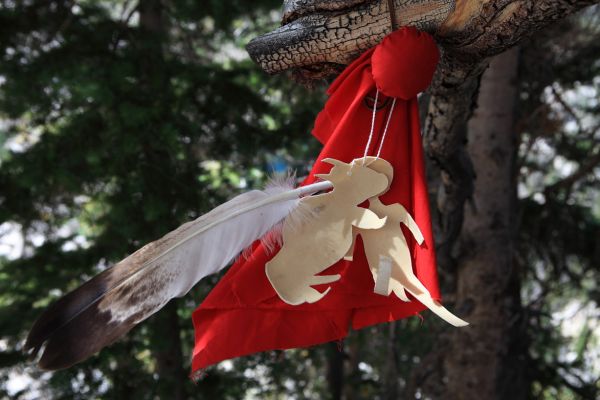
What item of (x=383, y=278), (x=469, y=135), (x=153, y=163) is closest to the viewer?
(x=383, y=278)

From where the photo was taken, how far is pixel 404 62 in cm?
206

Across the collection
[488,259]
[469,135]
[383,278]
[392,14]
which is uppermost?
[392,14]

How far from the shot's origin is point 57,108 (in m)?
5.21

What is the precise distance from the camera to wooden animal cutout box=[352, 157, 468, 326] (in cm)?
201

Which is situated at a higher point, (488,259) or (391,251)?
(391,251)

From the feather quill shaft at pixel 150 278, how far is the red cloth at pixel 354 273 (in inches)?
3.8

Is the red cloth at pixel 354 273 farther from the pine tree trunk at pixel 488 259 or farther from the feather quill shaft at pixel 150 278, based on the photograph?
the pine tree trunk at pixel 488 259

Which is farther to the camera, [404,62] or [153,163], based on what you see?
[153,163]

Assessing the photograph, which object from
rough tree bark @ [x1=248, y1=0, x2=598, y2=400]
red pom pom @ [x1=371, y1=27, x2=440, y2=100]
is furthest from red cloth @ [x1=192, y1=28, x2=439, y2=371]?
rough tree bark @ [x1=248, y1=0, x2=598, y2=400]

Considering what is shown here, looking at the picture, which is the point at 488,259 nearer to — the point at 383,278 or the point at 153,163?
the point at 153,163

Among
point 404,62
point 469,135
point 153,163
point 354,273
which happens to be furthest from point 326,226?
point 469,135

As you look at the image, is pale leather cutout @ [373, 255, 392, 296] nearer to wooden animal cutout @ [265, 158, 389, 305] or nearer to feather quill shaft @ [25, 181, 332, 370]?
wooden animal cutout @ [265, 158, 389, 305]

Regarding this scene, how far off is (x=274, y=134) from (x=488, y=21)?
121 inches

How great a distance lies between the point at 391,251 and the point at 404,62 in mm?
570
